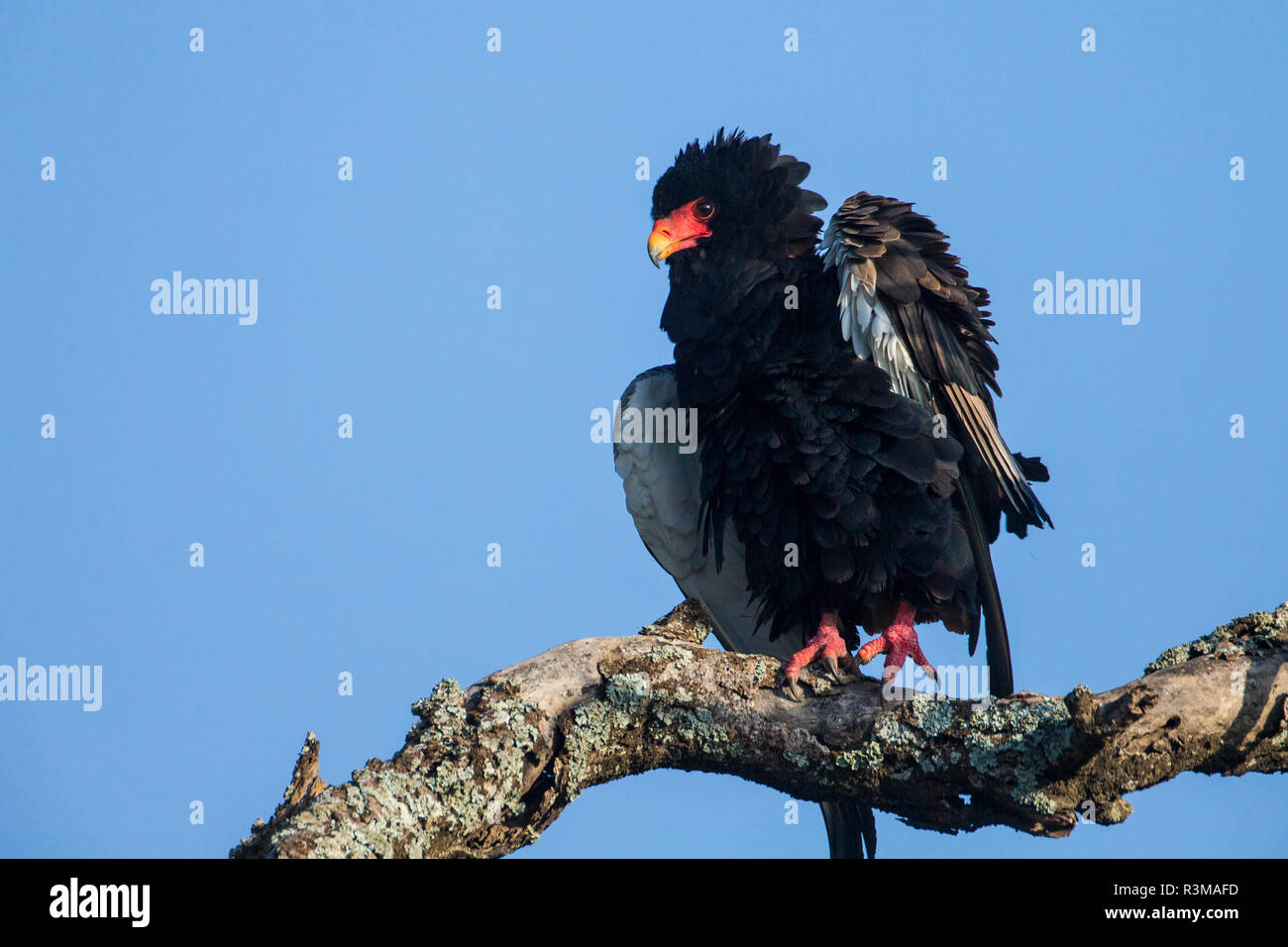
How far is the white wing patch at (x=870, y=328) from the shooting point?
6.26m

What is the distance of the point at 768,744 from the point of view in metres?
5.16

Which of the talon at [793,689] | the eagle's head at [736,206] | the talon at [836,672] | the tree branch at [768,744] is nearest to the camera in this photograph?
the tree branch at [768,744]

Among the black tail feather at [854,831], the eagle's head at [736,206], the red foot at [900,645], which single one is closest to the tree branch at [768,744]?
the red foot at [900,645]

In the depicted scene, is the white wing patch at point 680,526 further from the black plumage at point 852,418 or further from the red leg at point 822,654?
the red leg at point 822,654

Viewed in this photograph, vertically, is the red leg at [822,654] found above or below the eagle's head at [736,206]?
below

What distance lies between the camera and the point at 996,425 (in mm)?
6785

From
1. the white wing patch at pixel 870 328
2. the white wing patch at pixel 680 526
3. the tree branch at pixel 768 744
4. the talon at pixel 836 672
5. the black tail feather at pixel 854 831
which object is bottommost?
the black tail feather at pixel 854 831

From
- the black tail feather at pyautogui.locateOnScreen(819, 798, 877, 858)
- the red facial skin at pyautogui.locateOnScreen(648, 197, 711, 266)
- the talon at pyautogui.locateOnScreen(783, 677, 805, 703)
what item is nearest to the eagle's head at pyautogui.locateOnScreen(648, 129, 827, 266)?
the red facial skin at pyautogui.locateOnScreen(648, 197, 711, 266)

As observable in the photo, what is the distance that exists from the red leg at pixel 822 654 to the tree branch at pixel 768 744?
6cm

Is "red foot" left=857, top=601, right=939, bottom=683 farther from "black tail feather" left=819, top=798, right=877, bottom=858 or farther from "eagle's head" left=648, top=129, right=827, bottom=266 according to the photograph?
"eagle's head" left=648, top=129, right=827, bottom=266

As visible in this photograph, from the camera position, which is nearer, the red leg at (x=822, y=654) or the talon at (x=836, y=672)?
the red leg at (x=822, y=654)

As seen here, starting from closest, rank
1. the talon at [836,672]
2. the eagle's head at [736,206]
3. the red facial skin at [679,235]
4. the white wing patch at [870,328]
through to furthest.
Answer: the talon at [836,672], the white wing patch at [870,328], the eagle's head at [736,206], the red facial skin at [679,235]

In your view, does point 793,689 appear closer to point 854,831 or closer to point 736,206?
point 854,831

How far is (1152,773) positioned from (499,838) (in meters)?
2.67
